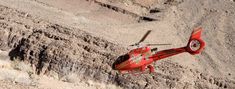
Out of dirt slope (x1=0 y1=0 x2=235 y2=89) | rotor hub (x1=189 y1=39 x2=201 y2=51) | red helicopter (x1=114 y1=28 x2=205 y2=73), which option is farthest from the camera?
dirt slope (x1=0 y1=0 x2=235 y2=89)

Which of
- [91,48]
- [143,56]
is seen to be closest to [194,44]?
[143,56]

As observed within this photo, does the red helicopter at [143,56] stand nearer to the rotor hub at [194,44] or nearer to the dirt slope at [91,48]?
the rotor hub at [194,44]

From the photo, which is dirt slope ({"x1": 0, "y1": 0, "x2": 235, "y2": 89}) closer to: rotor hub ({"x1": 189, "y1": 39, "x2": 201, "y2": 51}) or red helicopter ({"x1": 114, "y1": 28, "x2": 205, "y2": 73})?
red helicopter ({"x1": 114, "y1": 28, "x2": 205, "y2": 73})

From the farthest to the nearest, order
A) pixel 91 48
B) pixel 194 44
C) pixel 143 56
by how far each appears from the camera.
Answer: pixel 91 48
pixel 143 56
pixel 194 44

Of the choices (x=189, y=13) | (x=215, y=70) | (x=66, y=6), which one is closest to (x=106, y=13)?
(x=66, y=6)

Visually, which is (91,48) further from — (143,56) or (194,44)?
(194,44)

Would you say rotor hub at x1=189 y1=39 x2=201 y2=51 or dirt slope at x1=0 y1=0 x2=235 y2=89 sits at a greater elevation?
rotor hub at x1=189 y1=39 x2=201 y2=51

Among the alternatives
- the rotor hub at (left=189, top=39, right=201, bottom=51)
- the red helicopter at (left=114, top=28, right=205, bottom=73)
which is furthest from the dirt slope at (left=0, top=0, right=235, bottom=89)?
the rotor hub at (left=189, top=39, right=201, bottom=51)

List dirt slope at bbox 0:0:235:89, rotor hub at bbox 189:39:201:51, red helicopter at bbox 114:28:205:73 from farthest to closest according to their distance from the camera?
1. dirt slope at bbox 0:0:235:89
2. red helicopter at bbox 114:28:205:73
3. rotor hub at bbox 189:39:201:51

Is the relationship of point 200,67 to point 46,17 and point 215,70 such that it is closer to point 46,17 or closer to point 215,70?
point 215,70

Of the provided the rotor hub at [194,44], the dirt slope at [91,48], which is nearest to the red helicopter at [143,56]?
the rotor hub at [194,44]

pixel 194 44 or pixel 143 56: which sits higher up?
pixel 194 44
